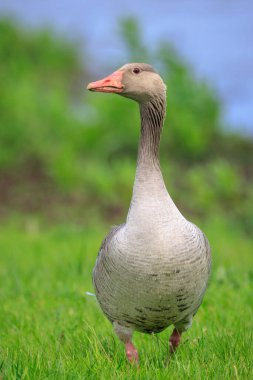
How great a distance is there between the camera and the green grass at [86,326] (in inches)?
161

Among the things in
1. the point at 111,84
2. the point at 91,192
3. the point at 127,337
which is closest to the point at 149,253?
the point at 127,337

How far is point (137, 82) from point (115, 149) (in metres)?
7.79

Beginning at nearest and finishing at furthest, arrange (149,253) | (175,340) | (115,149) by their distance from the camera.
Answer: (149,253) < (175,340) < (115,149)

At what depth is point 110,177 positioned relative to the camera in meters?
11.2

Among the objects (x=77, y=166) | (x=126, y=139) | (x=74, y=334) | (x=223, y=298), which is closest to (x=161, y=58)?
→ (x=126, y=139)

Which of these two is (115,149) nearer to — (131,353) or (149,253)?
(131,353)

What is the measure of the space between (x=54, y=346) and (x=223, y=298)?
1.76 metres

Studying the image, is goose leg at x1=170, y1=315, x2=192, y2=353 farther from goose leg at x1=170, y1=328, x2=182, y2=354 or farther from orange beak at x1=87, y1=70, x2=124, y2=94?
orange beak at x1=87, y1=70, x2=124, y2=94

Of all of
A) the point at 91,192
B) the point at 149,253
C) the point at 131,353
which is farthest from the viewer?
the point at 91,192

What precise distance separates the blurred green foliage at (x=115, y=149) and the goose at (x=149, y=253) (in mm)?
6270

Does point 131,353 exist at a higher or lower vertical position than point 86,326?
higher

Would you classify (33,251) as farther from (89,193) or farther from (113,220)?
(89,193)

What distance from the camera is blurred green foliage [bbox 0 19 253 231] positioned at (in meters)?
11.1

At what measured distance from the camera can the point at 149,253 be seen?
412 cm
